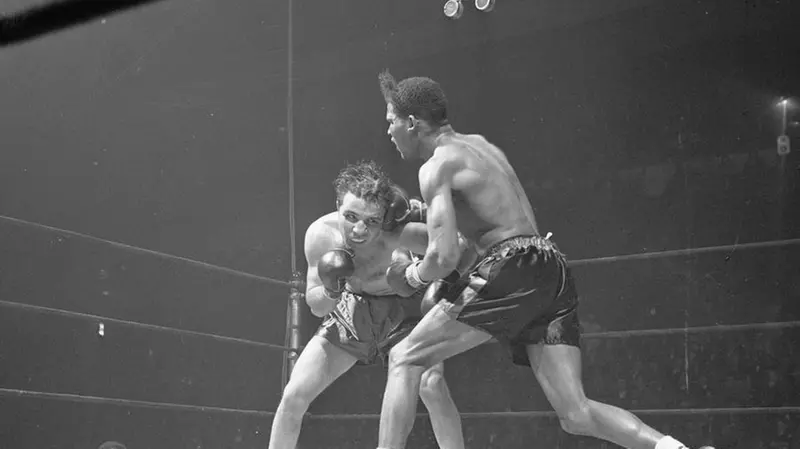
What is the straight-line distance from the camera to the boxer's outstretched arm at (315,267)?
3320 millimetres

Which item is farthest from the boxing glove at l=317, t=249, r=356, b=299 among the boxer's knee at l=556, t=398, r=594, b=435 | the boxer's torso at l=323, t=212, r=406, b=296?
the boxer's knee at l=556, t=398, r=594, b=435

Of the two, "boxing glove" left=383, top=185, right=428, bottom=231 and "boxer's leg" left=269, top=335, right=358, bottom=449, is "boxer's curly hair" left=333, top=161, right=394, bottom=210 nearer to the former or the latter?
"boxing glove" left=383, top=185, right=428, bottom=231

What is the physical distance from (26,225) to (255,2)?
214 centimetres

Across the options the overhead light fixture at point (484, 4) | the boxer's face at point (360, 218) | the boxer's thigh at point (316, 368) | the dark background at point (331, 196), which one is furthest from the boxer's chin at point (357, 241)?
the overhead light fixture at point (484, 4)

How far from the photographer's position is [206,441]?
4609mm

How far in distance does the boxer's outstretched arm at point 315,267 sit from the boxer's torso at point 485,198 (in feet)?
2.47

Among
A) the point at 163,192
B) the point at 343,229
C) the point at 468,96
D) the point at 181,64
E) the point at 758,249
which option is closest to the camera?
the point at 343,229

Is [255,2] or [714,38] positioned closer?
[714,38]

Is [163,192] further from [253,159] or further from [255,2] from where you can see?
[255,2]

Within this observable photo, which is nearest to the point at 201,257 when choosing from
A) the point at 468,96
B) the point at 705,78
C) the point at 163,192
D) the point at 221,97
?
the point at 163,192

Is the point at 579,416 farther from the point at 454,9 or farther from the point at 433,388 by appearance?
the point at 454,9

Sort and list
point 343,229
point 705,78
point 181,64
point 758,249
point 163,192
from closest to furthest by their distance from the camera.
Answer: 1. point 343,229
2. point 758,249
3. point 705,78
4. point 163,192
5. point 181,64

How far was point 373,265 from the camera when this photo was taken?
3391 millimetres

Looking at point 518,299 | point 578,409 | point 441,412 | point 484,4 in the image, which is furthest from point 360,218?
point 484,4
